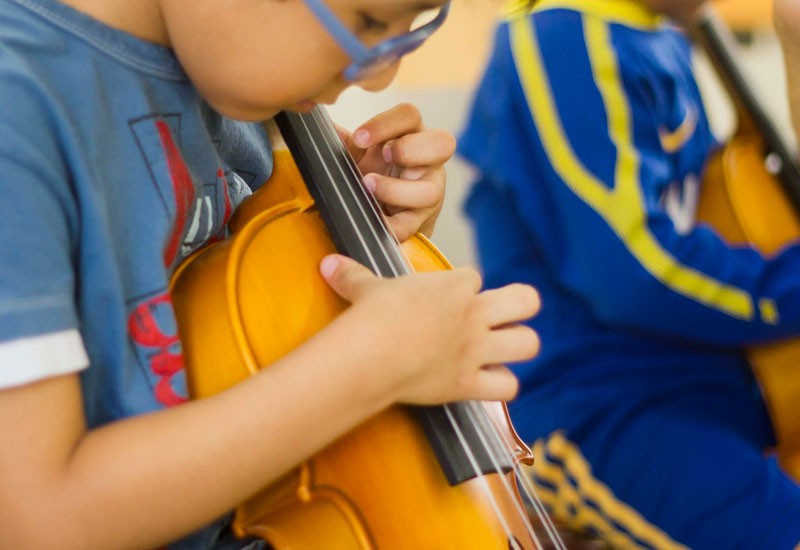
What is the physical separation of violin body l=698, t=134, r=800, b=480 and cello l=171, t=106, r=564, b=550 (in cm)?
56

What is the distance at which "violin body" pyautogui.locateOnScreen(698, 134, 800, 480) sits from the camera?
1.06 meters

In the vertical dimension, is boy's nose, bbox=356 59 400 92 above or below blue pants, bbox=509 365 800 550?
above

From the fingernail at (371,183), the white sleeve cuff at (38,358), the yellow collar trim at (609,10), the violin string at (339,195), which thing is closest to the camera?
the white sleeve cuff at (38,358)

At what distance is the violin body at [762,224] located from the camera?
106 centimetres

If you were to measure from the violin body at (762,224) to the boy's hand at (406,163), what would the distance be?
1.61 feet

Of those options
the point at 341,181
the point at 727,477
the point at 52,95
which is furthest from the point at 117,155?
the point at 727,477

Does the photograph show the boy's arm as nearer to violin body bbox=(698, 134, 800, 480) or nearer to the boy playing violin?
the boy playing violin

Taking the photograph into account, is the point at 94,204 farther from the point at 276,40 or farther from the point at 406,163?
the point at 406,163

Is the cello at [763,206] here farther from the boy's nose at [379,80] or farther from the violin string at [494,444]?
the boy's nose at [379,80]

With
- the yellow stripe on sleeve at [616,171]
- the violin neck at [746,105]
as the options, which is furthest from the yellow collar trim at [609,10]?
the violin neck at [746,105]

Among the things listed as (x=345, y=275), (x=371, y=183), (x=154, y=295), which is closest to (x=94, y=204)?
(x=154, y=295)

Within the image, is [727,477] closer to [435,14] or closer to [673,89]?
[673,89]

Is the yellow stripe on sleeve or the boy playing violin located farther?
the yellow stripe on sleeve

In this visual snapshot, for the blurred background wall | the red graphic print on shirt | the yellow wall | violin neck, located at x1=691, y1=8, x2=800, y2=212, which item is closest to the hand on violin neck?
the red graphic print on shirt
